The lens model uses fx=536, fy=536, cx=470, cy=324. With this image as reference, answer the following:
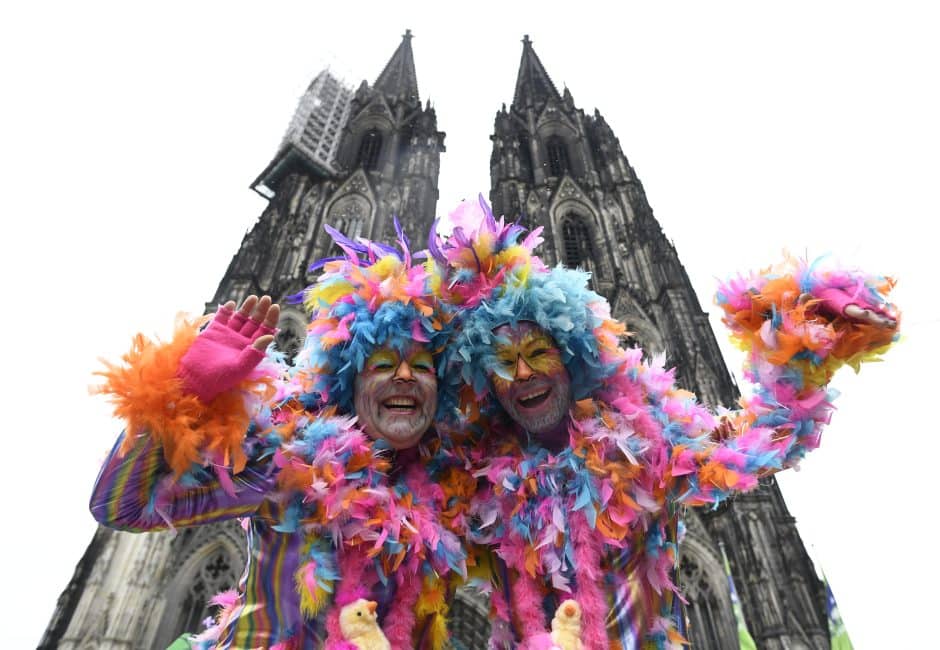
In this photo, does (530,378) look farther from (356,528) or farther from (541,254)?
(541,254)

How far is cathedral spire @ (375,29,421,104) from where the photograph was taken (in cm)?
2584

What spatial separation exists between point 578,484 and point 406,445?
0.77 meters

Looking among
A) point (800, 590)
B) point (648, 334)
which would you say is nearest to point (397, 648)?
point (800, 590)

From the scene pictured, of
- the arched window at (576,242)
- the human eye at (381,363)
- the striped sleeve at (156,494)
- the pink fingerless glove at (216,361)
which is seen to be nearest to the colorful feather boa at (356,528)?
the striped sleeve at (156,494)

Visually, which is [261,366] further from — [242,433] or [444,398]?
[444,398]

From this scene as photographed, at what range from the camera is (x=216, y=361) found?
1.74m

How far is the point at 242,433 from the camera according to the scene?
1823 mm

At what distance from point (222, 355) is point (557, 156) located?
73.3ft

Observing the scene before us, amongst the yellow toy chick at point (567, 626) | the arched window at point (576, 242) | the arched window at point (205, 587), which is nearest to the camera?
the yellow toy chick at point (567, 626)

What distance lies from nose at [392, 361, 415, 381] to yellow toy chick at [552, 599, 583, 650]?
1086 millimetres

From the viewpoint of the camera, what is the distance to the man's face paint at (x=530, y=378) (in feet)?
8.00

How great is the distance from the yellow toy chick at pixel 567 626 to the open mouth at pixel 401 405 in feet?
3.28

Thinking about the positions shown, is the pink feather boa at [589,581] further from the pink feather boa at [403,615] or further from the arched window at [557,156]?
the arched window at [557,156]

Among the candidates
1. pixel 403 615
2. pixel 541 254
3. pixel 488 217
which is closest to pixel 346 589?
pixel 403 615
